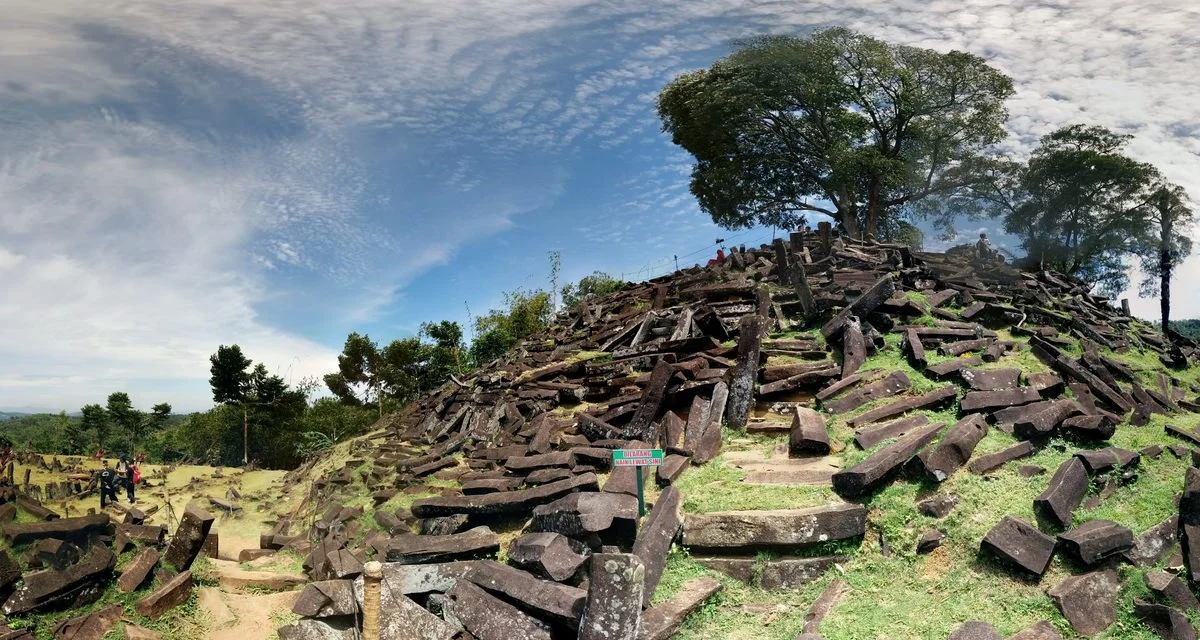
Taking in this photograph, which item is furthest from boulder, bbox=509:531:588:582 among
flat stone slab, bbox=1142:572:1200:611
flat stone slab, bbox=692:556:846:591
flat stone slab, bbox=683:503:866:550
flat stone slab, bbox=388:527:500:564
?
flat stone slab, bbox=1142:572:1200:611

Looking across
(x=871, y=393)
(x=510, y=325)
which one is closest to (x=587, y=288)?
(x=510, y=325)

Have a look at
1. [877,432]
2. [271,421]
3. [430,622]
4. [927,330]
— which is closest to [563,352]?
[927,330]

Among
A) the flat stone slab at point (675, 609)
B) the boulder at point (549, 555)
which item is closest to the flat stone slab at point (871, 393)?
the flat stone slab at point (675, 609)

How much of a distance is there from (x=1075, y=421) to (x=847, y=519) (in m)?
3.38

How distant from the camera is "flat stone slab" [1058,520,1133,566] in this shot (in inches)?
213

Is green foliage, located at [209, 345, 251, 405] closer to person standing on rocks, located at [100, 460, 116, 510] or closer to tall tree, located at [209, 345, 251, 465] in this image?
tall tree, located at [209, 345, 251, 465]

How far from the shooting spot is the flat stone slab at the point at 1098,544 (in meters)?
5.41

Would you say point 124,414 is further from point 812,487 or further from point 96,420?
point 812,487

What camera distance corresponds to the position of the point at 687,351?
526 inches

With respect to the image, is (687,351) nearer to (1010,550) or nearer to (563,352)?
(563,352)

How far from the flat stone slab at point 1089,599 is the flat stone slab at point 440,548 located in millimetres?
5622

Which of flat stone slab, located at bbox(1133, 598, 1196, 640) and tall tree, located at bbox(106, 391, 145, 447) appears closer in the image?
flat stone slab, located at bbox(1133, 598, 1196, 640)

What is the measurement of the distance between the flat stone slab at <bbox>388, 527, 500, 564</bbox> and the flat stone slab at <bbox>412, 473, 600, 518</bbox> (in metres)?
0.88

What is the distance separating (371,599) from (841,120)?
2794 centimetres
